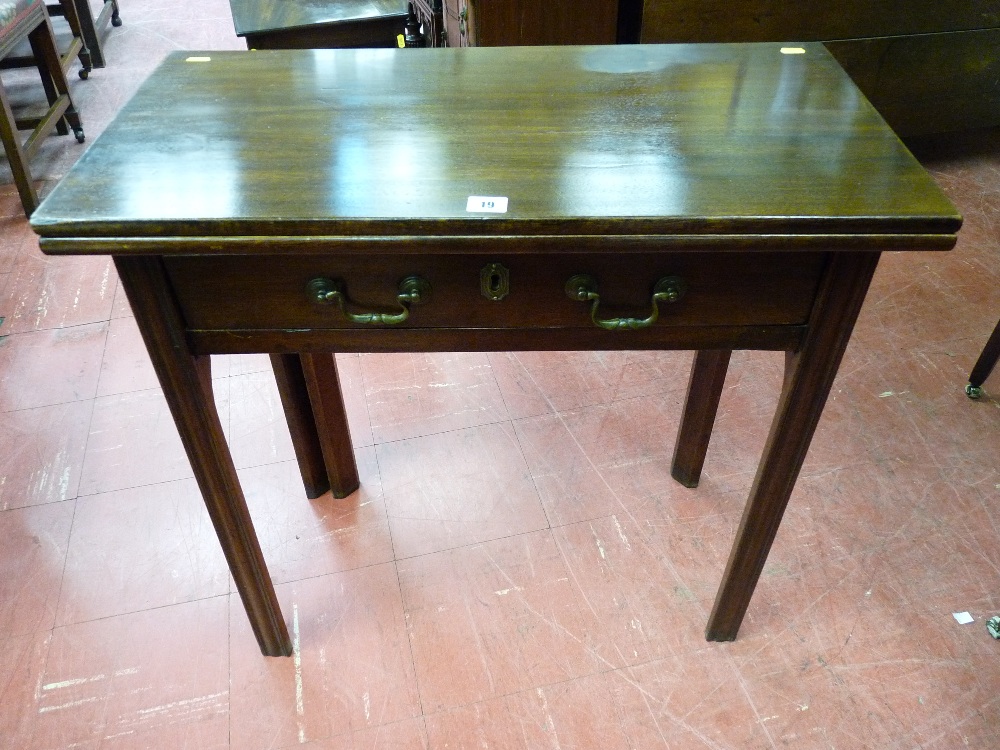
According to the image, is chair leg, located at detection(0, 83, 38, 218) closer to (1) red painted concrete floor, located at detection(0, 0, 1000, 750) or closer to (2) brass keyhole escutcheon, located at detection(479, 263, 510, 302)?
(1) red painted concrete floor, located at detection(0, 0, 1000, 750)

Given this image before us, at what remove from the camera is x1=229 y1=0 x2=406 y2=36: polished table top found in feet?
8.52

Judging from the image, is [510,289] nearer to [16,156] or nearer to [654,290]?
[654,290]

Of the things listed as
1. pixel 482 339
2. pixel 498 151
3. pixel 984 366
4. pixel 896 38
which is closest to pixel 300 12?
pixel 896 38

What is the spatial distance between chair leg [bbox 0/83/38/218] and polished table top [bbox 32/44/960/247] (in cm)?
166

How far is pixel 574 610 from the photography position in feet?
4.74

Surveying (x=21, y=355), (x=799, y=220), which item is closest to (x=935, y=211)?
(x=799, y=220)

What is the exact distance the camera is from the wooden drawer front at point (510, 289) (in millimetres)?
877

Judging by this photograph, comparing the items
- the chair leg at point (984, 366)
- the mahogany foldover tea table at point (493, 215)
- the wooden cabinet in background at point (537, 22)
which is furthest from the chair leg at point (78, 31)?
the chair leg at point (984, 366)

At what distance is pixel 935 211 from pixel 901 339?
1.40 meters

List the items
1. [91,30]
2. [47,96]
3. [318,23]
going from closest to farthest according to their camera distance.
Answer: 1. [318,23]
2. [47,96]
3. [91,30]

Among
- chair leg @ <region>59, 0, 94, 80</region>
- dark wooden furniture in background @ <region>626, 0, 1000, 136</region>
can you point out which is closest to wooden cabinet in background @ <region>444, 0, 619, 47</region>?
dark wooden furniture in background @ <region>626, 0, 1000, 136</region>

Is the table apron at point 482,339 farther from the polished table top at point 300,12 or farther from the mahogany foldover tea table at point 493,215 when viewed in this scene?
the polished table top at point 300,12

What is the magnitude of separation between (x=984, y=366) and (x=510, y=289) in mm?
1500

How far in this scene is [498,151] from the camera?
0.94 metres
